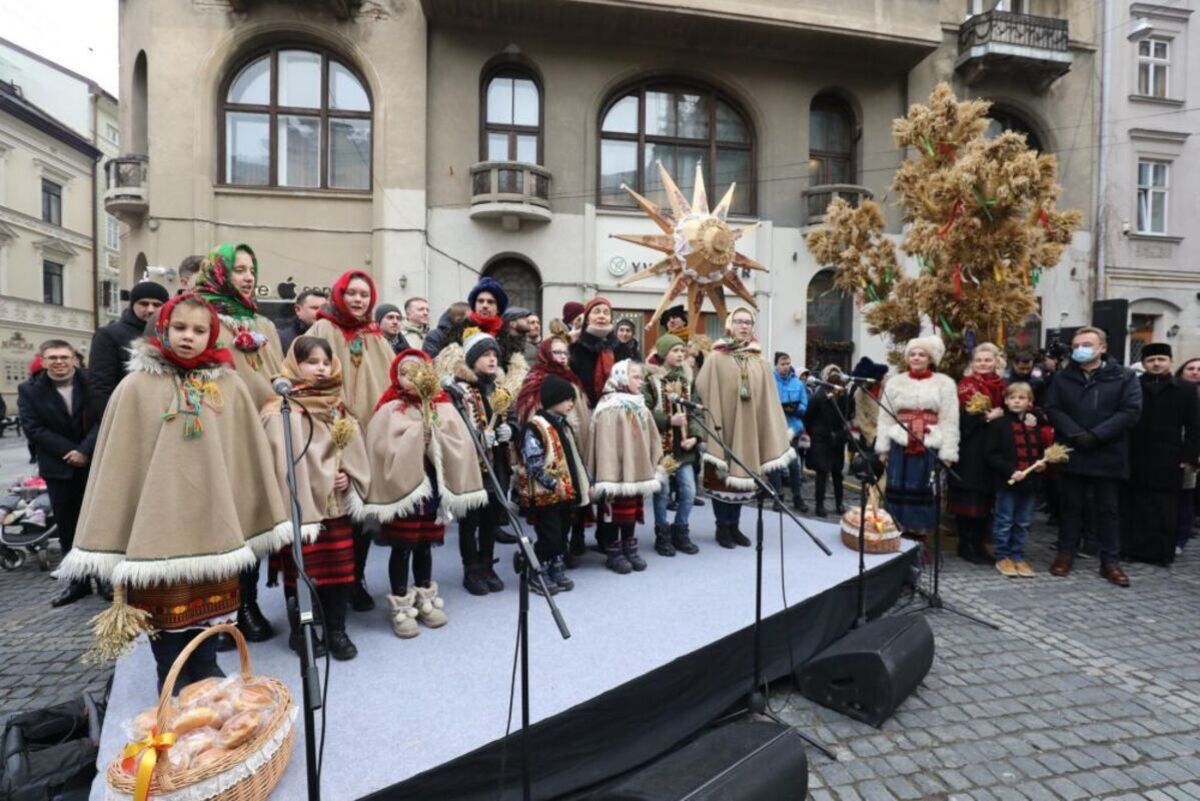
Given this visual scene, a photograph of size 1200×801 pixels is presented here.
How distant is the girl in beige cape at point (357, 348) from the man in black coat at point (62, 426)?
2.35 metres

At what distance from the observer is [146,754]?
1.87m

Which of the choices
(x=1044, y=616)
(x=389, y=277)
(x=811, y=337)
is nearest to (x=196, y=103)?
(x=389, y=277)

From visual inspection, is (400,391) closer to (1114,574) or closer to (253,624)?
(253,624)

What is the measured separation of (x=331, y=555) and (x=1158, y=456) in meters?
7.22

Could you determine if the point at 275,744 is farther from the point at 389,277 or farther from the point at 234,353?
the point at 389,277

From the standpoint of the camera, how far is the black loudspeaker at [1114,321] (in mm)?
9461

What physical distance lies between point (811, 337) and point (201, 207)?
43.0 feet

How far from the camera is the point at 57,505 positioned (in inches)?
198

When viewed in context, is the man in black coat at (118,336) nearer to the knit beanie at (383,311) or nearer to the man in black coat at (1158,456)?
the knit beanie at (383,311)

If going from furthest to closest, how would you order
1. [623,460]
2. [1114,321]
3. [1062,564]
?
[1114,321] < [1062,564] < [623,460]

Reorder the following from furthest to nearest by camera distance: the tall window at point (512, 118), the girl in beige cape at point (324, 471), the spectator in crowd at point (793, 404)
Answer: the tall window at point (512, 118)
the spectator in crowd at point (793, 404)
the girl in beige cape at point (324, 471)

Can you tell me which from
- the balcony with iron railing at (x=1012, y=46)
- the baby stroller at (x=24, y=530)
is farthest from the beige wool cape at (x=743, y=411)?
the balcony with iron railing at (x=1012, y=46)

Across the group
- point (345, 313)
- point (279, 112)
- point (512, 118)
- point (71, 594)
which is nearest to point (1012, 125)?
point (512, 118)

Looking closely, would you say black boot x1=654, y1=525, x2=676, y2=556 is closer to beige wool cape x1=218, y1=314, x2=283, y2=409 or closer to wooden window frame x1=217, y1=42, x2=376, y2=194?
beige wool cape x1=218, y1=314, x2=283, y2=409
